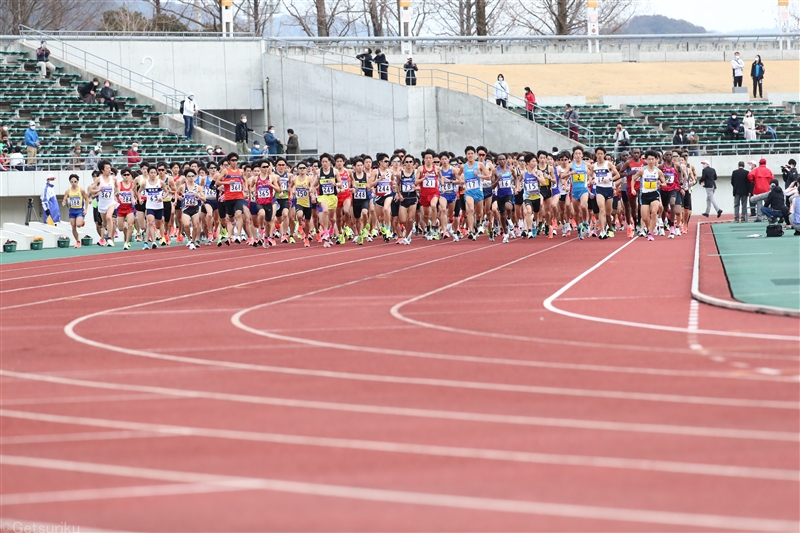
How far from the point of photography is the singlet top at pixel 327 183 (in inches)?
978

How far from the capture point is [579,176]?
24.6m

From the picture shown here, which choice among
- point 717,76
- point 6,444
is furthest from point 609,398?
point 717,76

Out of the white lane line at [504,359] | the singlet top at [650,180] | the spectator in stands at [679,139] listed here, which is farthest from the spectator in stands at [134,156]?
the white lane line at [504,359]

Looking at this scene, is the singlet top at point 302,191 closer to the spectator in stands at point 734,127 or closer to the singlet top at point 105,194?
the singlet top at point 105,194

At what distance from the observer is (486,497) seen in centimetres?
534

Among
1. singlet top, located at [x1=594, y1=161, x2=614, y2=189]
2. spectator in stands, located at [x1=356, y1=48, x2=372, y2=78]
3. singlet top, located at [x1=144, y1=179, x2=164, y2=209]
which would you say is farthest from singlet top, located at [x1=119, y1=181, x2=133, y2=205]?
spectator in stands, located at [x1=356, y1=48, x2=372, y2=78]

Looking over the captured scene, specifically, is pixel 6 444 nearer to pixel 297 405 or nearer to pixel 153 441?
pixel 153 441

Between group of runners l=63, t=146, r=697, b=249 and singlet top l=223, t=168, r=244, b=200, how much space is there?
0.07ft

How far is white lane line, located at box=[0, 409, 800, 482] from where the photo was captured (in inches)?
219

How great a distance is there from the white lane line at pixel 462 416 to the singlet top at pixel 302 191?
16.4 meters

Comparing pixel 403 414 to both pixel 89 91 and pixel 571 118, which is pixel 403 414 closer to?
pixel 571 118

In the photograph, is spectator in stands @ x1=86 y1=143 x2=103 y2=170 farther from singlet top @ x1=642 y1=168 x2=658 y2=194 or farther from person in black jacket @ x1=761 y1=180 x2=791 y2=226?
person in black jacket @ x1=761 y1=180 x2=791 y2=226

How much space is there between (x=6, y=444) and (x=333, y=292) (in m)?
8.29

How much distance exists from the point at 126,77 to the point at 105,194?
1786cm
